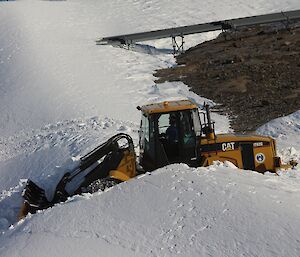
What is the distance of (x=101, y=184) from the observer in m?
11.0

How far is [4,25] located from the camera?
127 feet

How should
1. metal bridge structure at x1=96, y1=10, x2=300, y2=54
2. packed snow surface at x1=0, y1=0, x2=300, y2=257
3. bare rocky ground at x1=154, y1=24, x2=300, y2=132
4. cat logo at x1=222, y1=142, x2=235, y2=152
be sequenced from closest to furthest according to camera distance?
packed snow surface at x1=0, y1=0, x2=300, y2=257 < cat logo at x1=222, y1=142, x2=235, y2=152 < bare rocky ground at x1=154, y1=24, x2=300, y2=132 < metal bridge structure at x1=96, y1=10, x2=300, y2=54

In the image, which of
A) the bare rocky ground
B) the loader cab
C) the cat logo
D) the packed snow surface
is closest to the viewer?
the packed snow surface

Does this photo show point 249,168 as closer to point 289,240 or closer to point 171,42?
point 289,240

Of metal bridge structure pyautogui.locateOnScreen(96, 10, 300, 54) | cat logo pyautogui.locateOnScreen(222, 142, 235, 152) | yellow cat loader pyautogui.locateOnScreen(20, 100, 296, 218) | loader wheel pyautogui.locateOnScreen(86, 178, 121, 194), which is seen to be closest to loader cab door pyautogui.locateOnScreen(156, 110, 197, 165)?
yellow cat loader pyautogui.locateOnScreen(20, 100, 296, 218)

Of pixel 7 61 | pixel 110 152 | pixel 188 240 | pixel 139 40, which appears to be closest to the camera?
pixel 188 240

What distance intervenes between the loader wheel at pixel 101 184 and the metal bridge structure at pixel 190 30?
25.0 metres

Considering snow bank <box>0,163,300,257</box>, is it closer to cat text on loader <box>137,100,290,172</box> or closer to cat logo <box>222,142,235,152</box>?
cat text on loader <box>137,100,290,172</box>

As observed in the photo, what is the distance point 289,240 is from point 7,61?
26425 millimetres

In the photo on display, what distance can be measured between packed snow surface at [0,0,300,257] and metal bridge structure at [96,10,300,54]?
74 centimetres

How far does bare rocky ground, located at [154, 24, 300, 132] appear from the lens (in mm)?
20578

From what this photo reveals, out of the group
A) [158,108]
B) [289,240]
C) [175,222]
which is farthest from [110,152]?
[289,240]

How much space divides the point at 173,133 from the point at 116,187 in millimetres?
1731

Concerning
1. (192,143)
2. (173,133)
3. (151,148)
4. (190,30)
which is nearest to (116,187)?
(151,148)
